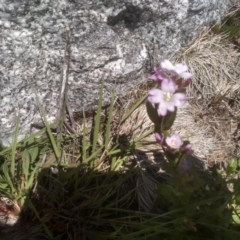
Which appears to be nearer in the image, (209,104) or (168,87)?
(168,87)

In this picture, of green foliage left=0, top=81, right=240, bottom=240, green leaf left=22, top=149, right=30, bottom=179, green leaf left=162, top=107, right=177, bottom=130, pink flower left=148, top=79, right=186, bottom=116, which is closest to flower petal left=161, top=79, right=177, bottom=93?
pink flower left=148, top=79, right=186, bottom=116

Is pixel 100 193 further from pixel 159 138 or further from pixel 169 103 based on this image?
pixel 169 103

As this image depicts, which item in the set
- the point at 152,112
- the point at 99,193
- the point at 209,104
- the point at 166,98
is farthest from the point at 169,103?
the point at 209,104

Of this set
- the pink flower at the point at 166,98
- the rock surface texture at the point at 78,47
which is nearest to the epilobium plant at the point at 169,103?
the pink flower at the point at 166,98

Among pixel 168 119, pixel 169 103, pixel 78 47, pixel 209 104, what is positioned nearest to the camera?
pixel 169 103

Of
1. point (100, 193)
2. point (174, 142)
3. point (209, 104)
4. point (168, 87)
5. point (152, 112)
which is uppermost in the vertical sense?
point (168, 87)

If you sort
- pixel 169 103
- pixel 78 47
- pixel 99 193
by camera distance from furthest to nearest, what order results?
pixel 78 47 < pixel 99 193 < pixel 169 103

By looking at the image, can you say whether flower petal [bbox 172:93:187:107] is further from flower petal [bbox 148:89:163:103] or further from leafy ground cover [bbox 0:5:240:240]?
leafy ground cover [bbox 0:5:240:240]
